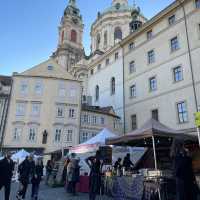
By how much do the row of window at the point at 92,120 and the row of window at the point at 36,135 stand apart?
105 inches

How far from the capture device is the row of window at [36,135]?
29483 millimetres

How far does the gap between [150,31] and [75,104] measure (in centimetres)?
1385

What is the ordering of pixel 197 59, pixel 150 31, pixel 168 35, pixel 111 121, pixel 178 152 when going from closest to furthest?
1. pixel 178 152
2. pixel 197 59
3. pixel 168 35
4. pixel 150 31
5. pixel 111 121

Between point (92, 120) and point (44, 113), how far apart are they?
272 inches

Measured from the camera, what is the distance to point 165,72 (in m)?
25.8

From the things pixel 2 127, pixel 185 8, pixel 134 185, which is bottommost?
pixel 134 185

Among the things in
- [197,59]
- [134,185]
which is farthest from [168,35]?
[134,185]

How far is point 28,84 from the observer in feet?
105

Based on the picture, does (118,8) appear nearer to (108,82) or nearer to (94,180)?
(108,82)

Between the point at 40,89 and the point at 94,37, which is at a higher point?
the point at 94,37

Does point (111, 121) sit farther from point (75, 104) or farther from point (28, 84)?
point (28, 84)

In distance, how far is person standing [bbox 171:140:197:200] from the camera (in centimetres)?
673

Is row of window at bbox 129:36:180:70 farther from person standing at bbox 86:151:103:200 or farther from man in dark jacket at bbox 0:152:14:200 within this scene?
man in dark jacket at bbox 0:152:14:200

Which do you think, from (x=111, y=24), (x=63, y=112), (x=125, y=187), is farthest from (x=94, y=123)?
(x=111, y=24)
